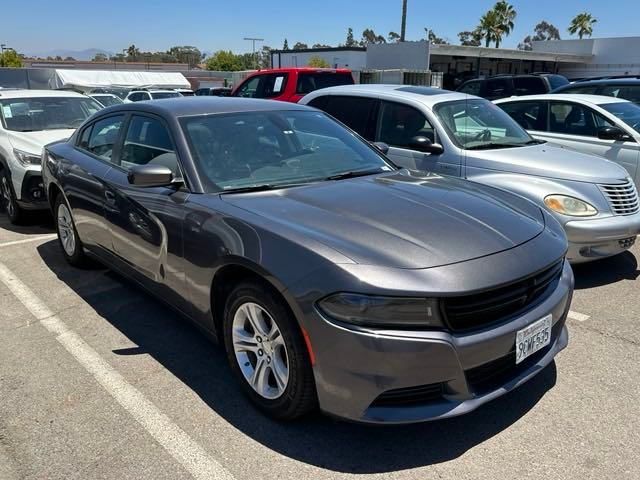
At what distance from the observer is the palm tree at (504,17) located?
67.8 m

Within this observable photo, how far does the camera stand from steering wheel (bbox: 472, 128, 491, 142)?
565 cm

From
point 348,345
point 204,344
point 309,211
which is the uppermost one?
point 309,211

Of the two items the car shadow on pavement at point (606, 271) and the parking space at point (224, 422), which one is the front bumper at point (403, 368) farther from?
the car shadow on pavement at point (606, 271)

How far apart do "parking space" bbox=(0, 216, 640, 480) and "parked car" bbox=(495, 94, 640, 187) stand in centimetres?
289

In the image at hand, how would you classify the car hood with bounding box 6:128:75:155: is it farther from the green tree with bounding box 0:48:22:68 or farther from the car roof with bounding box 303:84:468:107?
the green tree with bounding box 0:48:22:68

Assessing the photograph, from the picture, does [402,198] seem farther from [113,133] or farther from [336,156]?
[113,133]

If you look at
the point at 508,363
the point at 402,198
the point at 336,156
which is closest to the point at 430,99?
the point at 336,156

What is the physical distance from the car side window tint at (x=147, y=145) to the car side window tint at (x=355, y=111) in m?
2.88

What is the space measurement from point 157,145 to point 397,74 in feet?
87.1

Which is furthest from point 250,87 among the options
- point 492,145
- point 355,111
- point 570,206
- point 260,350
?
point 260,350

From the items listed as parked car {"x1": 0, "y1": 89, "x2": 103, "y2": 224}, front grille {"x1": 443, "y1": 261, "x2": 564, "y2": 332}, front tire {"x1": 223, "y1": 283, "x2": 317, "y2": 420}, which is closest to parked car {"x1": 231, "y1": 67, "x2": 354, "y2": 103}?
parked car {"x1": 0, "y1": 89, "x2": 103, "y2": 224}

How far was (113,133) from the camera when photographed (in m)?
4.37

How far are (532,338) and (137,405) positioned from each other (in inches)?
83.8

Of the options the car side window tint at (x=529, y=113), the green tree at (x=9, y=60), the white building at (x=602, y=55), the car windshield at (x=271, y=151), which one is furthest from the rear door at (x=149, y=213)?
the green tree at (x=9, y=60)
